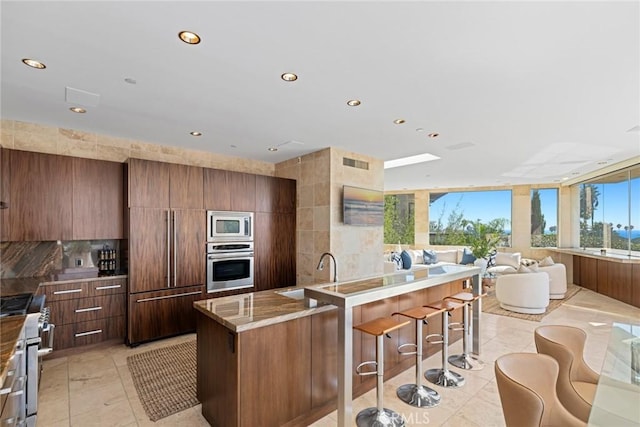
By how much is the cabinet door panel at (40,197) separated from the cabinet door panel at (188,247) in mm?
1183

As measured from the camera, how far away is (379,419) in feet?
7.77

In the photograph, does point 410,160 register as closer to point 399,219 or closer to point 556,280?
point 556,280

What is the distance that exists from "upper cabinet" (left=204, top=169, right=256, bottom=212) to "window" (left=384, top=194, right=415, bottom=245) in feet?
22.8

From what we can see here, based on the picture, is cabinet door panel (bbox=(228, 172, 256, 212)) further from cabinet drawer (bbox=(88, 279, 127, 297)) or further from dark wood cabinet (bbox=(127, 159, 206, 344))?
cabinet drawer (bbox=(88, 279, 127, 297))

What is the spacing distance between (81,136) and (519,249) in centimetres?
1059

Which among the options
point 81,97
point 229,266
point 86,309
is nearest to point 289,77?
point 81,97

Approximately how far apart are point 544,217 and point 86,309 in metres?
10.7

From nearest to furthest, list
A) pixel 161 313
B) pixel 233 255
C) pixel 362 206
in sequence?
pixel 161 313, pixel 233 255, pixel 362 206

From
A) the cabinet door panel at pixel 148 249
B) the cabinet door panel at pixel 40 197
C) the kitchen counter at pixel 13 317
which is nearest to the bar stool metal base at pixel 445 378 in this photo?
the kitchen counter at pixel 13 317

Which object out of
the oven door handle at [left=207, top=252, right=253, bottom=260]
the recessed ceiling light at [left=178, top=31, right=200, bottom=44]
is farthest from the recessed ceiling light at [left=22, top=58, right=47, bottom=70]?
the oven door handle at [left=207, top=252, right=253, bottom=260]

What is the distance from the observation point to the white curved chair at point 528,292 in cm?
535

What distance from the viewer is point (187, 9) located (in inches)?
66.8

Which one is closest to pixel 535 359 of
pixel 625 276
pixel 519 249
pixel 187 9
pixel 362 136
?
pixel 187 9

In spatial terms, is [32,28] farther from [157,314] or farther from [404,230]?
[404,230]
